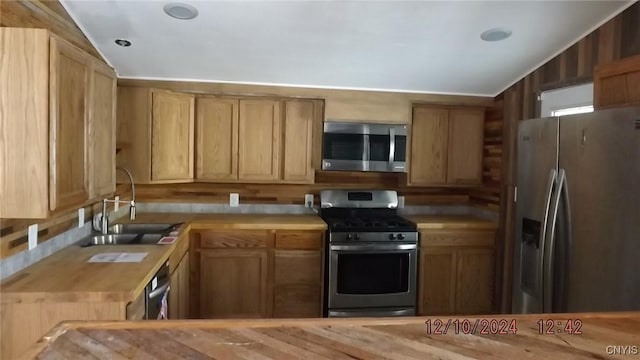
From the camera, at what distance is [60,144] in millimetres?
1712

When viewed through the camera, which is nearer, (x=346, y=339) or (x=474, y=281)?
(x=346, y=339)

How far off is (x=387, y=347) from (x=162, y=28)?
2501mm

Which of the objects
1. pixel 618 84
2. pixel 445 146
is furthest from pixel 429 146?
pixel 618 84

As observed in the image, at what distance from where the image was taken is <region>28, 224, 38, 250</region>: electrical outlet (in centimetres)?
202

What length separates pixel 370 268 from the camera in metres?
3.35

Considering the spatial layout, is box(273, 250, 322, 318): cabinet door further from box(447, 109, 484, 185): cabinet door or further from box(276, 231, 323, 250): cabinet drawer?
box(447, 109, 484, 185): cabinet door

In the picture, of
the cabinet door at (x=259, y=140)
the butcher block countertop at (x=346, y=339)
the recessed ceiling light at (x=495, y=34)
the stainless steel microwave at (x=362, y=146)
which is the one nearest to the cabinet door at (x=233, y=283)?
the cabinet door at (x=259, y=140)

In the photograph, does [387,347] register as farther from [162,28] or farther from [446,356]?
[162,28]

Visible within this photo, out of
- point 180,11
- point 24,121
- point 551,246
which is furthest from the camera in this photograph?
point 180,11

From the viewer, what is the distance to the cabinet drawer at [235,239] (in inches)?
127

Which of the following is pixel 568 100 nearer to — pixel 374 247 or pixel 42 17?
pixel 374 247

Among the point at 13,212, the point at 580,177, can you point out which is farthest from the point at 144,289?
the point at 580,177

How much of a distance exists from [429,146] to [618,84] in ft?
6.07

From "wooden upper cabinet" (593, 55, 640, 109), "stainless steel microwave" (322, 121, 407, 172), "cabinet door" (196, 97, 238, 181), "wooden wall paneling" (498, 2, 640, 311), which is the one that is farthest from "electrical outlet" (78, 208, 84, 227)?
"wooden wall paneling" (498, 2, 640, 311)
